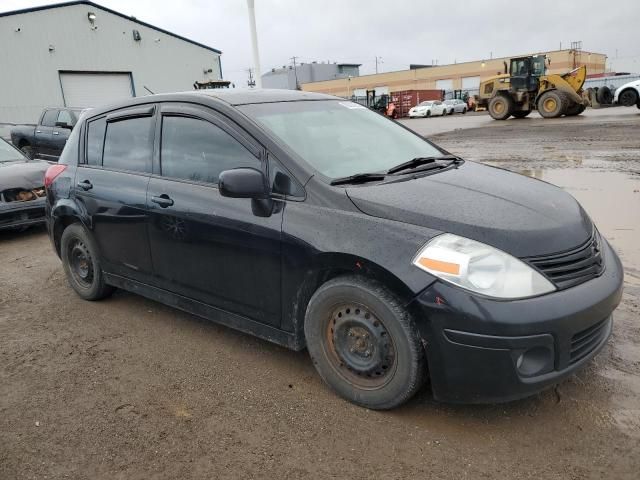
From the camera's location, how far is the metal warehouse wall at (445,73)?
200 feet

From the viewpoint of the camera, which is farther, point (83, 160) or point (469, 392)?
point (83, 160)

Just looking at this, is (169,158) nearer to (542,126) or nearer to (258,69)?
(258,69)

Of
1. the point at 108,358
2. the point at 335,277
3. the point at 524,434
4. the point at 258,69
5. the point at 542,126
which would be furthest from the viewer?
the point at 542,126

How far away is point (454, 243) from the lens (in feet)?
8.00

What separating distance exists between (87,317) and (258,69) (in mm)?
13073

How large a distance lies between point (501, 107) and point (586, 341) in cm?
2539

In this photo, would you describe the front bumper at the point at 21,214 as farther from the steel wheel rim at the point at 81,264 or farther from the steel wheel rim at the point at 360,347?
the steel wheel rim at the point at 360,347

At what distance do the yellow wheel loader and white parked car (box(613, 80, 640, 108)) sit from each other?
1.51 metres

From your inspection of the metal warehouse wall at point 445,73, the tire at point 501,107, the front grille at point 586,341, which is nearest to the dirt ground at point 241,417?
the front grille at point 586,341

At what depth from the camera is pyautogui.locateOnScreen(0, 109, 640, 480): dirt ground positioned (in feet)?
7.82

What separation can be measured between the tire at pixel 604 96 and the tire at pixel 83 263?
3050cm

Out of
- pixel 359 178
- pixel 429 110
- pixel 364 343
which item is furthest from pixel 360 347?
pixel 429 110

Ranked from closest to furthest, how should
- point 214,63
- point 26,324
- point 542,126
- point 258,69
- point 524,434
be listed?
point 524,434 → point 26,324 → point 258,69 → point 542,126 → point 214,63

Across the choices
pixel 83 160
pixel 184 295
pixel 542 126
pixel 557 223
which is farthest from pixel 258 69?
pixel 557 223
